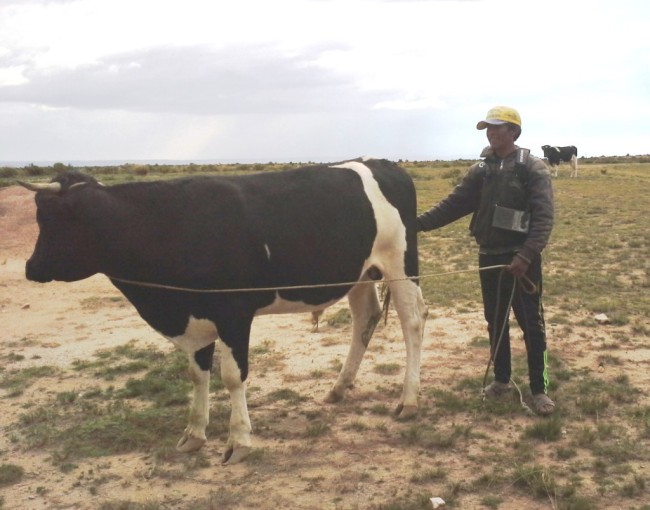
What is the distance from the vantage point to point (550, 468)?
4.75 meters

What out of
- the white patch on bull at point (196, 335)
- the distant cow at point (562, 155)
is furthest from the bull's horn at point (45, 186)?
the distant cow at point (562, 155)

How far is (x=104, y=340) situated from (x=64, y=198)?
4.24 m

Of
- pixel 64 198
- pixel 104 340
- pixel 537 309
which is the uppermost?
pixel 64 198

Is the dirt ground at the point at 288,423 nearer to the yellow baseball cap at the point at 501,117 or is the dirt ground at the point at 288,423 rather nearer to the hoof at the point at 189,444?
the hoof at the point at 189,444

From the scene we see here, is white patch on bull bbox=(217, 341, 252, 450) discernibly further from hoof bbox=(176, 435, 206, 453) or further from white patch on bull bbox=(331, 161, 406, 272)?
white patch on bull bbox=(331, 161, 406, 272)

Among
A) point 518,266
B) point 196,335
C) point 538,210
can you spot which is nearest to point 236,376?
point 196,335

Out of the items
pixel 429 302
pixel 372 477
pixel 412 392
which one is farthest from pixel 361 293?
pixel 429 302

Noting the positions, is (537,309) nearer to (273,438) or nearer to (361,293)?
(361,293)

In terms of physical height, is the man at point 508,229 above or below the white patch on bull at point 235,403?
above

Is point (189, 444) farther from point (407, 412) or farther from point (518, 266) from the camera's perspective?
point (518, 266)

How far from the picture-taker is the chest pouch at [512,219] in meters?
5.79

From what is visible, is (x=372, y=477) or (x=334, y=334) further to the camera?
(x=334, y=334)

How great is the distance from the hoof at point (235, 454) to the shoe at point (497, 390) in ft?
7.62

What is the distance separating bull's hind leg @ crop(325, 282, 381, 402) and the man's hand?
134 cm
